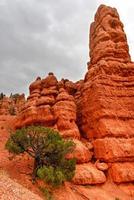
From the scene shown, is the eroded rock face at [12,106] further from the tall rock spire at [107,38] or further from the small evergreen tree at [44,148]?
the small evergreen tree at [44,148]

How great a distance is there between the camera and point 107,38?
1667 inches

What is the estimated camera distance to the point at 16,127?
38.4 meters

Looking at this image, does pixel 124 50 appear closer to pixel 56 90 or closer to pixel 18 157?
pixel 56 90

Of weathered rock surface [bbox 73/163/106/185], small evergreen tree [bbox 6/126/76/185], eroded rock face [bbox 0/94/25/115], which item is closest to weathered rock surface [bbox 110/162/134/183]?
weathered rock surface [bbox 73/163/106/185]

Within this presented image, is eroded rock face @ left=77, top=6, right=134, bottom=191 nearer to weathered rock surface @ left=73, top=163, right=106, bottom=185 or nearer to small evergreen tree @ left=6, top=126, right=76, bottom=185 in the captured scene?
weathered rock surface @ left=73, top=163, right=106, bottom=185

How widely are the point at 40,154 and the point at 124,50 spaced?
814 inches

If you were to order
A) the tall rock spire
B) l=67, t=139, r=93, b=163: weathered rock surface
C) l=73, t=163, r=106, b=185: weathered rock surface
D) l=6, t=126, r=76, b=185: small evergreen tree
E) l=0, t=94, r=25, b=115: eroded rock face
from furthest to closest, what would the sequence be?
1. l=0, t=94, r=25, b=115: eroded rock face
2. the tall rock spire
3. l=67, t=139, r=93, b=163: weathered rock surface
4. l=73, t=163, r=106, b=185: weathered rock surface
5. l=6, t=126, r=76, b=185: small evergreen tree

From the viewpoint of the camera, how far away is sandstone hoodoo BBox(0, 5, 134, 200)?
30328 mm

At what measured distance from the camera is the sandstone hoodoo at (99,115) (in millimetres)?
30328

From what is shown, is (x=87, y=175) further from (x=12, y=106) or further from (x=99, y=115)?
(x=12, y=106)

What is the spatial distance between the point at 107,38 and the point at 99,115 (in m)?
12.2

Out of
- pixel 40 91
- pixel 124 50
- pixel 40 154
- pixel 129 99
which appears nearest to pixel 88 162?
pixel 40 154

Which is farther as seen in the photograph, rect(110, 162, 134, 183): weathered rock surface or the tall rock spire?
the tall rock spire

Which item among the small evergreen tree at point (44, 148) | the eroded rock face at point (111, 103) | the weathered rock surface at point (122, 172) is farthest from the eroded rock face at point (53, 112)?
the small evergreen tree at point (44, 148)
